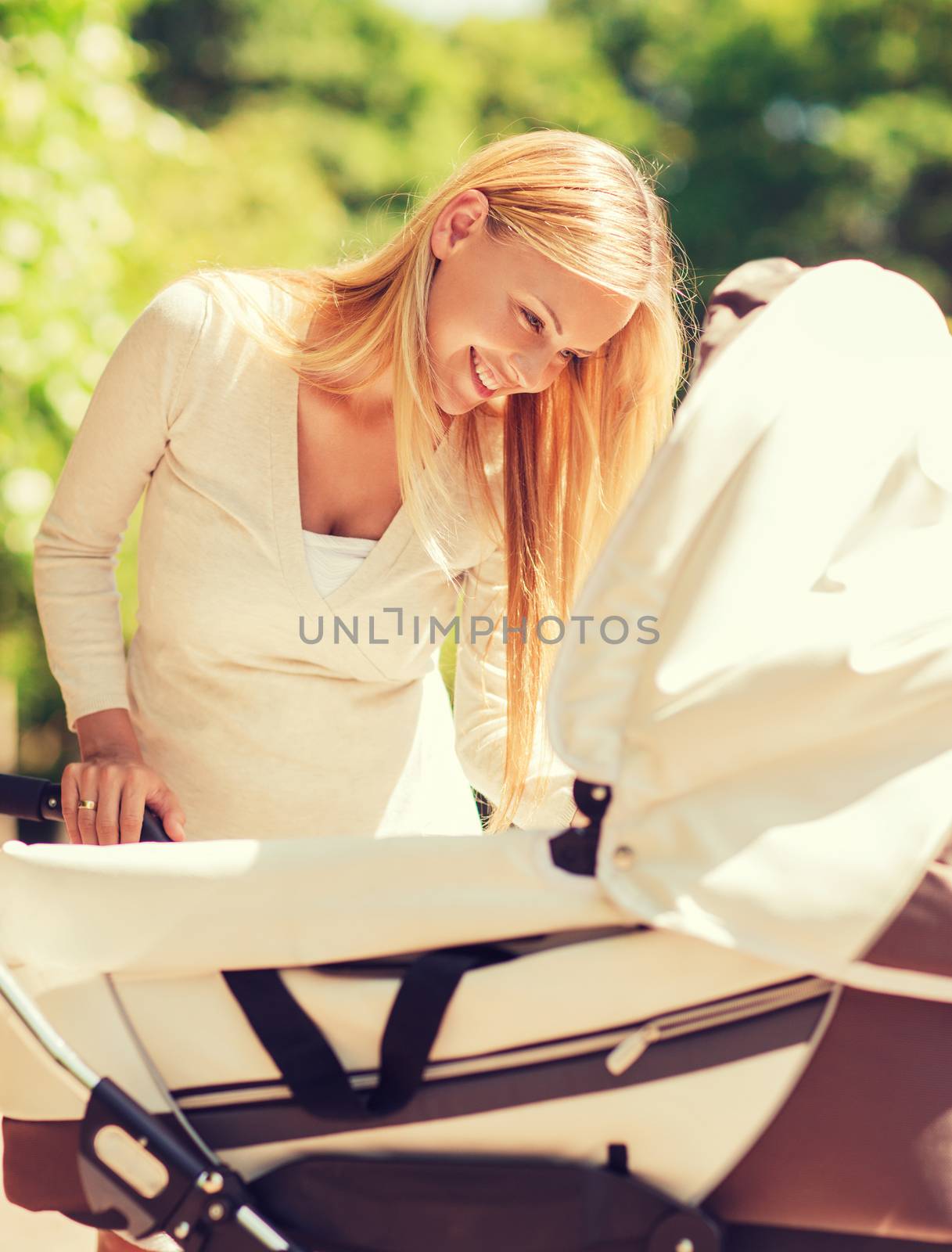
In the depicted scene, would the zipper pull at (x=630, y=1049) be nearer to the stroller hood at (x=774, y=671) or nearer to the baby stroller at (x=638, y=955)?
the baby stroller at (x=638, y=955)

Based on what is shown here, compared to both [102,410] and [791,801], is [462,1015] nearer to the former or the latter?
[791,801]

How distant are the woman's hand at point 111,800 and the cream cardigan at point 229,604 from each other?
6.0 inches

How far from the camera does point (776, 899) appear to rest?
1050 mm

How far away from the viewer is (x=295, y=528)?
170 cm

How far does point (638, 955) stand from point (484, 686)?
2.81 feet

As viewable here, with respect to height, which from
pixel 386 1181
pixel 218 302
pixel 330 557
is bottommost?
pixel 386 1181

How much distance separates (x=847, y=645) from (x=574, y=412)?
852 millimetres

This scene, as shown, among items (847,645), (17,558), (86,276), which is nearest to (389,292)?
(847,645)

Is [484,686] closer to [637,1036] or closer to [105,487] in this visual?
[105,487]

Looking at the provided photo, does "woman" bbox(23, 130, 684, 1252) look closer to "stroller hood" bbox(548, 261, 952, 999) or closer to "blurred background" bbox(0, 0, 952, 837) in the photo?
"stroller hood" bbox(548, 261, 952, 999)

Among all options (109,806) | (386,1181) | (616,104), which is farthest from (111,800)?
(616,104)

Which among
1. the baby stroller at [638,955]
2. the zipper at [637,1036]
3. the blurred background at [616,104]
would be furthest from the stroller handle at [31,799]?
the blurred background at [616,104]

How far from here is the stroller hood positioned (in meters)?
1.06

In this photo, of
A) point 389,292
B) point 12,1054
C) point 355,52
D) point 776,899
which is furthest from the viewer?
point 355,52
